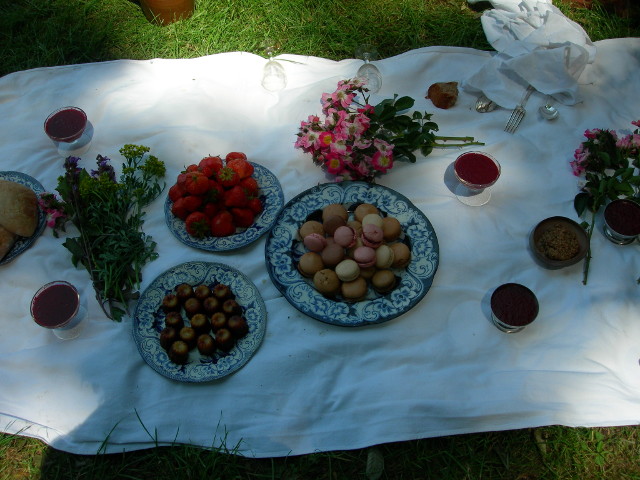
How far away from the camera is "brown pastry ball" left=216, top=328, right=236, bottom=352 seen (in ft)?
7.69

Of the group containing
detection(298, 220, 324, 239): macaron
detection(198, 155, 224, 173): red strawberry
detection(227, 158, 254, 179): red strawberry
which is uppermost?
detection(198, 155, 224, 173): red strawberry

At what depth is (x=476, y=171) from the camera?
8.94 ft

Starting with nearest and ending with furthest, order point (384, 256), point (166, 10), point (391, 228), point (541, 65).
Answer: point (384, 256), point (391, 228), point (541, 65), point (166, 10)

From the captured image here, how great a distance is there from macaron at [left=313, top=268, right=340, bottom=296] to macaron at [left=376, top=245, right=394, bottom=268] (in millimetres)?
214

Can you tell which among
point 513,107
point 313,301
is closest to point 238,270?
point 313,301

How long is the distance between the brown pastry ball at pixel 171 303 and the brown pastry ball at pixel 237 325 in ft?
0.90

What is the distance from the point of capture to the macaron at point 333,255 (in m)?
2.44

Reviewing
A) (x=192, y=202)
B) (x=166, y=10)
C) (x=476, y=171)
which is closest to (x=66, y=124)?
(x=192, y=202)

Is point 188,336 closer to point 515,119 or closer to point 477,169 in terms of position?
point 477,169

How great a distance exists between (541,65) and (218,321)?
2409mm

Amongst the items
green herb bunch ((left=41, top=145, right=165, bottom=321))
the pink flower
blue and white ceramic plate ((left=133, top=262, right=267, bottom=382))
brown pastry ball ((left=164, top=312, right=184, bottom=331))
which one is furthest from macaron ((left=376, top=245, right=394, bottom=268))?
green herb bunch ((left=41, top=145, right=165, bottom=321))

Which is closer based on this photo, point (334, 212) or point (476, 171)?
point (334, 212)

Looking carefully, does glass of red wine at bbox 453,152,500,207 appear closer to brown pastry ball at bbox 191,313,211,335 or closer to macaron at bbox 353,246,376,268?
macaron at bbox 353,246,376,268

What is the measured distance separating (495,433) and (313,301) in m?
1.03
